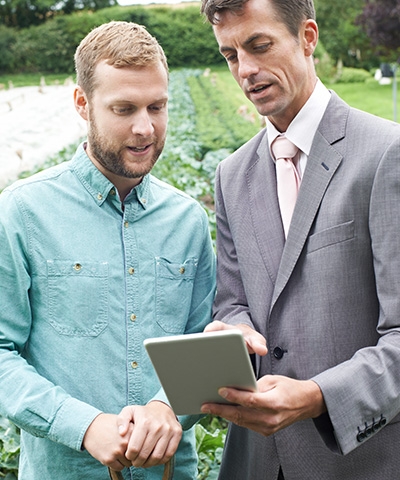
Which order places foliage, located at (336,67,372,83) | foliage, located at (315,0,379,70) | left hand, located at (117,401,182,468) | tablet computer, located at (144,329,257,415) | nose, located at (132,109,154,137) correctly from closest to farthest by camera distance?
tablet computer, located at (144,329,257,415) → left hand, located at (117,401,182,468) → nose, located at (132,109,154,137) → foliage, located at (336,67,372,83) → foliage, located at (315,0,379,70)

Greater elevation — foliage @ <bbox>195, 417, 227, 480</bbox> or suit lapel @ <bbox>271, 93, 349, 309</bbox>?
suit lapel @ <bbox>271, 93, 349, 309</bbox>

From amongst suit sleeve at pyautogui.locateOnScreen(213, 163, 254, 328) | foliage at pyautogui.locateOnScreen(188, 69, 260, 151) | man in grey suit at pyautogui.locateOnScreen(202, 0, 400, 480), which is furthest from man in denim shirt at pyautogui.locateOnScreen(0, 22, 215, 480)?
foliage at pyautogui.locateOnScreen(188, 69, 260, 151)

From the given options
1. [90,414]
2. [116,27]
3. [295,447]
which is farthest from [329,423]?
[116,27]

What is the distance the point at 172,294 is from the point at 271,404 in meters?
0.58

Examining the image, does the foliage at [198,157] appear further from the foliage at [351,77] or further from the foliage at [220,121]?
the foliage at [351,77]

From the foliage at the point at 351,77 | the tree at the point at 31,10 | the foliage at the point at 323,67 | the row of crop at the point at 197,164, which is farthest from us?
the tree at the point at 31,10

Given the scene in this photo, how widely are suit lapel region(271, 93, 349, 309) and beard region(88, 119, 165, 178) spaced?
47cm

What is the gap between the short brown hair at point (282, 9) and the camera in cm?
213

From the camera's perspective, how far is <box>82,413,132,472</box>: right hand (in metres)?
1.91

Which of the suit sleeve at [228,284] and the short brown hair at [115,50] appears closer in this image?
the short brown hair at [115,50]

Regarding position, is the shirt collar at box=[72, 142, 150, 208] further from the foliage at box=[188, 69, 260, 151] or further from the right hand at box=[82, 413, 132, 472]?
the foliage at box=[188, 69, 260, 151]

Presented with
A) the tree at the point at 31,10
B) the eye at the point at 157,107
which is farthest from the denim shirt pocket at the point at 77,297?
the tree at the point at 31,10

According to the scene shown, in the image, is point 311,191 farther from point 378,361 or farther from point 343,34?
point 343,34

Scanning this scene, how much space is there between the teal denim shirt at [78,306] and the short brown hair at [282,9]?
1.83 feet
